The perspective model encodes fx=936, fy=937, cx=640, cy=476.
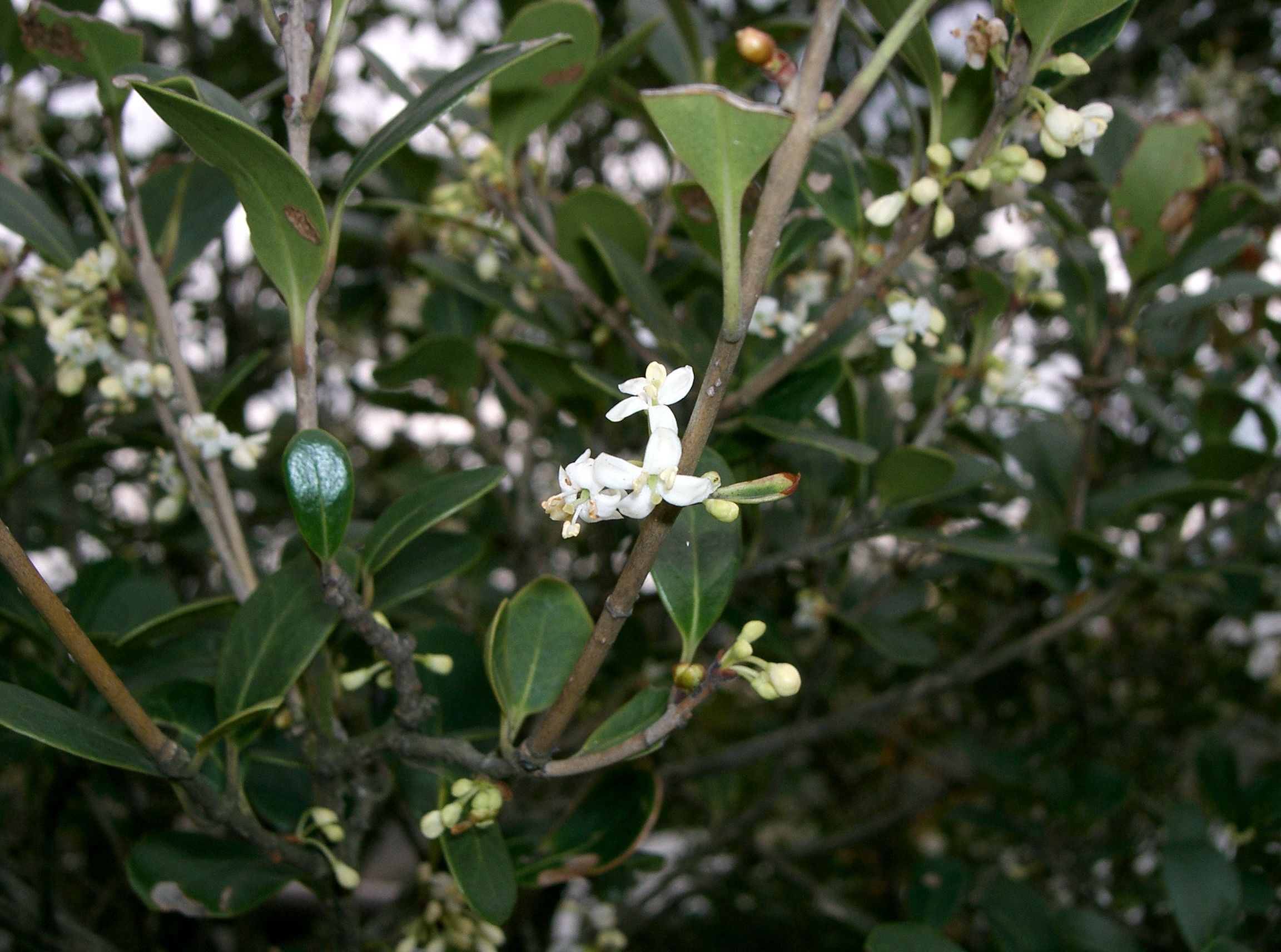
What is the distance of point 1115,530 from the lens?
1472mm

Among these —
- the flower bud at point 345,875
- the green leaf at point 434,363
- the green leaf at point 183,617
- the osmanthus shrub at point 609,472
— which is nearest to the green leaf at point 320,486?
the osmanthus shrub at point 609,472

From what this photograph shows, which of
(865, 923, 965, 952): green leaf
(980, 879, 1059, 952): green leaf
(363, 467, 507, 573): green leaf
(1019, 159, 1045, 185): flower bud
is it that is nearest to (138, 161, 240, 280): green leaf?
(363, 467, 507, 573): green leaf

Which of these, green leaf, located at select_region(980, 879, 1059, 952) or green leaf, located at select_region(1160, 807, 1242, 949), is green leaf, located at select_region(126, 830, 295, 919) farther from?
green leaf, located at select_region(1160, 807, 1242, 949)

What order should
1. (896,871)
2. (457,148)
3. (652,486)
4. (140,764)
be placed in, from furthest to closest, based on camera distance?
(896,871)
(457,148)
(140,764)
(652,486)

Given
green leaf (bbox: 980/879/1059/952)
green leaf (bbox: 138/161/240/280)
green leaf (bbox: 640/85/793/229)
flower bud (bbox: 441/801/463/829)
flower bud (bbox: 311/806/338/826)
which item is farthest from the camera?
green leaf (bbox: 980/879/1059/952)

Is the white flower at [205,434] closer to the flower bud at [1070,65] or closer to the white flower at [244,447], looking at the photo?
the white flower at [244,447]

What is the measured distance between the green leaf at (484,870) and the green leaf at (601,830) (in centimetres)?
15

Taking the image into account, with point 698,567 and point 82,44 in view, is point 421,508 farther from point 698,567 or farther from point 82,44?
point 82,44

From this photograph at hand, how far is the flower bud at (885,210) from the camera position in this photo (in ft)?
2.68

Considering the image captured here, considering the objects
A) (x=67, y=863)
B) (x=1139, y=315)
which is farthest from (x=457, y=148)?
(x=67, y=863)

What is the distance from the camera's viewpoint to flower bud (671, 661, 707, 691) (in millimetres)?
641

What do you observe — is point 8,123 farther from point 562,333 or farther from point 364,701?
point 364,701

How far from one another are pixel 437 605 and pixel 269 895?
507 mm

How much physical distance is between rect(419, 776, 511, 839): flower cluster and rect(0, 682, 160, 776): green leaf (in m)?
0.21
